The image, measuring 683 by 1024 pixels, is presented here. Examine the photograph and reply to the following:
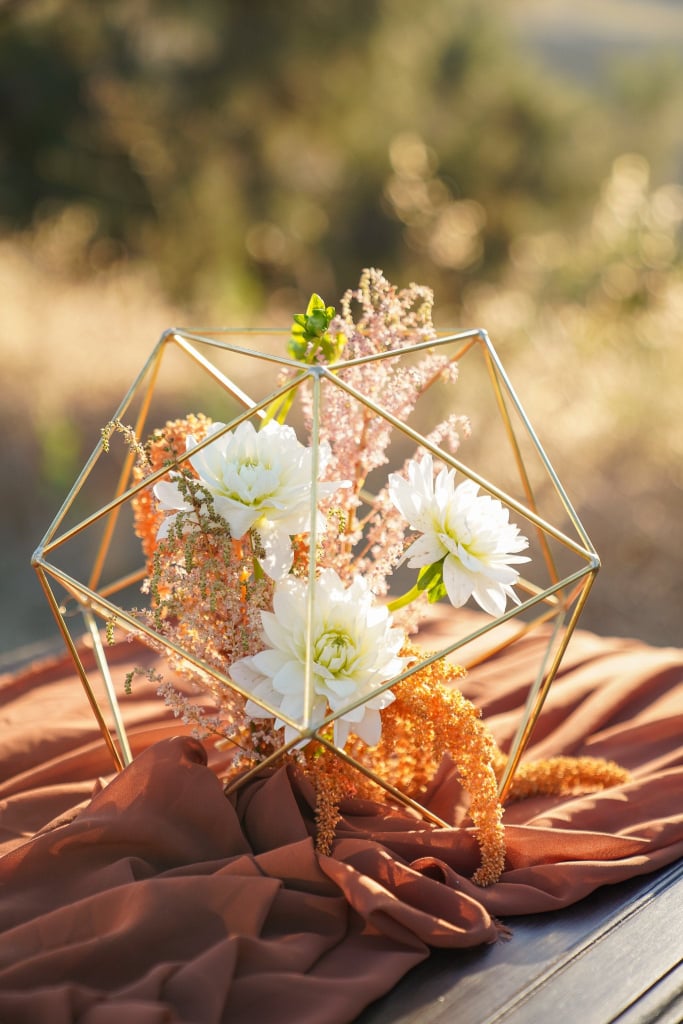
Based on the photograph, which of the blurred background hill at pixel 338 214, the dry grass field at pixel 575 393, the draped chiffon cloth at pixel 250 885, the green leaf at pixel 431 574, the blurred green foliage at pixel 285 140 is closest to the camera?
the draped chiffon cloth at pixel 250 885

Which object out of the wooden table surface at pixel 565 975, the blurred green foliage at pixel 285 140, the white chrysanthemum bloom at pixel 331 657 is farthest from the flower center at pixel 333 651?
the blurred green foliage at pixel 285 140

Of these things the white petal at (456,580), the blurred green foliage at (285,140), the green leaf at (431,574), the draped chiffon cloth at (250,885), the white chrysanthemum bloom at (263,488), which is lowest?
the draped chiffon cloth at (250,885)

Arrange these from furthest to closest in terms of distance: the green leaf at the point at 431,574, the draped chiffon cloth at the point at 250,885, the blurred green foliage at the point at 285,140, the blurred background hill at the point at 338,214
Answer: the blurred green foliage at the point at 285,140 → the blurred background hill at the point at 338,214 → the green leaf at the point at 431,574 → the draped chiffon cloth at the point at 250,885

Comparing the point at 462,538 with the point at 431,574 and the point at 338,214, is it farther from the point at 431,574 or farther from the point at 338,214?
the point at 338,214

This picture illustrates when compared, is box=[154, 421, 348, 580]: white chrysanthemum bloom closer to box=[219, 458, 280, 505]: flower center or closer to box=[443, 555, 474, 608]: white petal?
box=[219, 458, 280, 505]: flower center

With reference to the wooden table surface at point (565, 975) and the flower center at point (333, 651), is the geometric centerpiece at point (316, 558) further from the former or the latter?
the wooden table surface at point (565, 975)

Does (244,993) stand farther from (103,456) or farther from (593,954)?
(103,456)

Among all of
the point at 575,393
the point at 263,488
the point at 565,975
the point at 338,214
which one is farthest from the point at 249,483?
the point at 338,214
